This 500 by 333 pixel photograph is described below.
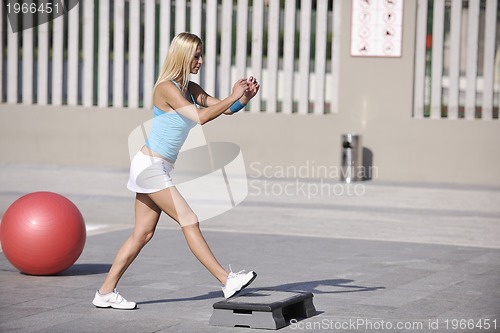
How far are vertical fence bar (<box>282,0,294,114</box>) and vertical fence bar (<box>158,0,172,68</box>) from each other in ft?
6.51

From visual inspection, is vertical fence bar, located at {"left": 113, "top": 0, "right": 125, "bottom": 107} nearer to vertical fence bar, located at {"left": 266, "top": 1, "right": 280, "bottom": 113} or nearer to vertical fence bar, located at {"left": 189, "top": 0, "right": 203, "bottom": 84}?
vertical fence bar, located at {"left": 189, "top": 0, "right": 203, "bottom": 84}

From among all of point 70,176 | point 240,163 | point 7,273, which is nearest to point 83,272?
point 7,273

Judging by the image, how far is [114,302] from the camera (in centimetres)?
714

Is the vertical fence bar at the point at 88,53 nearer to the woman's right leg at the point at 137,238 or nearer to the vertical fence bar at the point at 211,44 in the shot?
the vertical fence bar at the point at 211,44

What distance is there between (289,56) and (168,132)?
33.0 ft

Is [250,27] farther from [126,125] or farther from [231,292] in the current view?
[231,292]

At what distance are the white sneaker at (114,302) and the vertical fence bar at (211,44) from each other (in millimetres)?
10162

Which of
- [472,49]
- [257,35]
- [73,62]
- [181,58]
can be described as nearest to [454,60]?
[472,49]

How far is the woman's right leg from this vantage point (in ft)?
23.6

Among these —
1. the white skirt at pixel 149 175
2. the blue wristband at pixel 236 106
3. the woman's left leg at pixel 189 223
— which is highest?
the blue wristband at pixel 236 106

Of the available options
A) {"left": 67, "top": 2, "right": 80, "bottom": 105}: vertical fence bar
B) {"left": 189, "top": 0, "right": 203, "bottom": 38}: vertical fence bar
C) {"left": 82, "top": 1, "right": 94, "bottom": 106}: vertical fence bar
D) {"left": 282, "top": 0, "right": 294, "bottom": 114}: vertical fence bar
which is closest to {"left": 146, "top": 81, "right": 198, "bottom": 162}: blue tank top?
{"left": 282, "top": 0, "right": 294, "bottom": 114}: vertical fence bar

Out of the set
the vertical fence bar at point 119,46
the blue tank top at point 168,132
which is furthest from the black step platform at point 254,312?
the vertical fence bar at point 119,46

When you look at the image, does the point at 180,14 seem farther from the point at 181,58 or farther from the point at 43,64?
the point at 181,58

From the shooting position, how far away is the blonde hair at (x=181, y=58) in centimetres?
699
